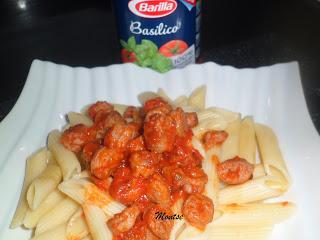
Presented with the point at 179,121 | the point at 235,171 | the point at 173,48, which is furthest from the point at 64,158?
the point at 173,48

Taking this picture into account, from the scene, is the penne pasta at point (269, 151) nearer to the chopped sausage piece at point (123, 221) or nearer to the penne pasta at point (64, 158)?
the chopped sausage piece at point (123, 221)

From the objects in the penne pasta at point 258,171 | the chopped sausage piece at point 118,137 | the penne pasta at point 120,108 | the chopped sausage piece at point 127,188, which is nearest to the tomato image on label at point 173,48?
the penne pasta at point 120,108

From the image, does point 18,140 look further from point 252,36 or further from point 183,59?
point 252,36

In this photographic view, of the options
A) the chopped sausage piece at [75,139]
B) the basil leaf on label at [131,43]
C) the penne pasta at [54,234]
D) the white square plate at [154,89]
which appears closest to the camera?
the penne pasta at [54,234]

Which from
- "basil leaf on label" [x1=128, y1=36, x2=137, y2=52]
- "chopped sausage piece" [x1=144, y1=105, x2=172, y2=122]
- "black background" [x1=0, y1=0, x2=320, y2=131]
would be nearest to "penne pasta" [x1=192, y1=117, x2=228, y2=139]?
A: "chopped sausage piece" [x1=144, y1=105, x2=172, y2=122]

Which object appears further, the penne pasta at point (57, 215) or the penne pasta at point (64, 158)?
the penne pasta at point (64, 158)

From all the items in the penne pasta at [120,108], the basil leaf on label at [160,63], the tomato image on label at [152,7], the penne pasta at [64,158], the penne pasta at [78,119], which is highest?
the tomato image on label at [152,7]

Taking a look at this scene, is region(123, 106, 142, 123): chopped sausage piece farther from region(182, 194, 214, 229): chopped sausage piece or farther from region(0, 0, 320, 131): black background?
region(0, 0, 320, 131): black background
